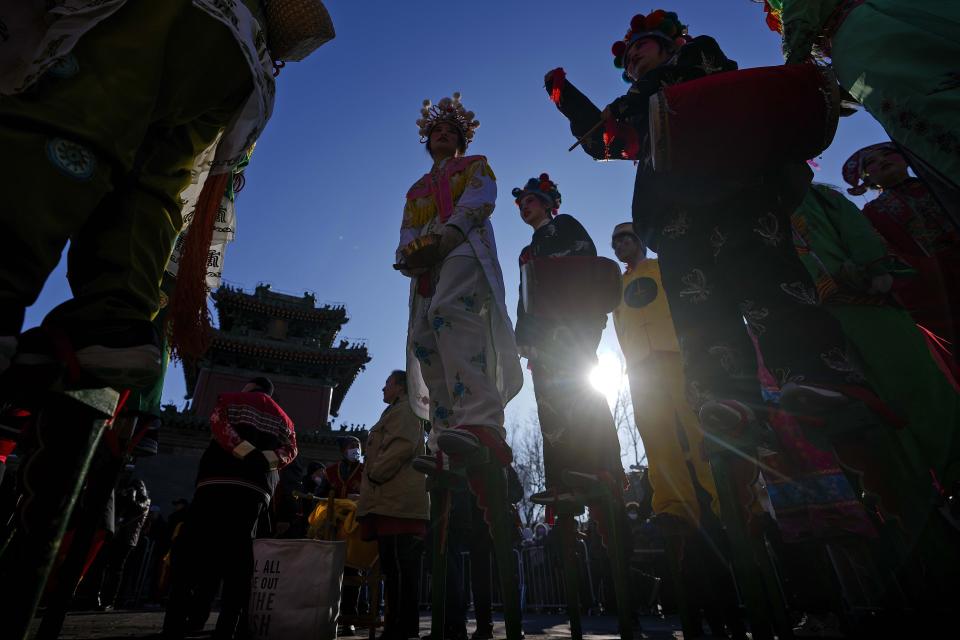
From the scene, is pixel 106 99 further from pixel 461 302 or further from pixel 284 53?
pixel 461 302

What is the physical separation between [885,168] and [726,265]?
2735 mm

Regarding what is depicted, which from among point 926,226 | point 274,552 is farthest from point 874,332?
point 274,552

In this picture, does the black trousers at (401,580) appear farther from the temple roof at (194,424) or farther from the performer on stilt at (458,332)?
the temple roof at (194,424)

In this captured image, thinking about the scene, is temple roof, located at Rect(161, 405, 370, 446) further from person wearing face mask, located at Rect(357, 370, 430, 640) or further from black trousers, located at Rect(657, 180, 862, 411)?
black trousers, located at Rect(657, 180, 862, 411)

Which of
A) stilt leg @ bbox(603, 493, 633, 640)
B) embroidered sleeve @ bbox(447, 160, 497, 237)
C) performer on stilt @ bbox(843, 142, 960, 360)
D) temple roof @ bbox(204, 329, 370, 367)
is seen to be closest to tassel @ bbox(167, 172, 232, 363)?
embroidered sleeve @ bbox(447, 160, 497, 237)

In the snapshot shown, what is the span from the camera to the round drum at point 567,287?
3.76m

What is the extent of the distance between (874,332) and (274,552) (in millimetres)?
3657

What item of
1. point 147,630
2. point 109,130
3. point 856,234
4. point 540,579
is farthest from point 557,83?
point 540,579

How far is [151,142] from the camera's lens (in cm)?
160

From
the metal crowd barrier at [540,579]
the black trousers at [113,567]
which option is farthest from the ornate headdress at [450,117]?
the black trousers at [113,567]

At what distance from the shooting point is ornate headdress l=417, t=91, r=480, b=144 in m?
3.92

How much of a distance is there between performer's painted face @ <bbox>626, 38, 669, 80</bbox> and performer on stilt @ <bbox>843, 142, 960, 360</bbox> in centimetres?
134

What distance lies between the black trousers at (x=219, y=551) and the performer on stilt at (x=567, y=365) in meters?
2.05

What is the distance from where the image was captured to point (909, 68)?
1597 mm
